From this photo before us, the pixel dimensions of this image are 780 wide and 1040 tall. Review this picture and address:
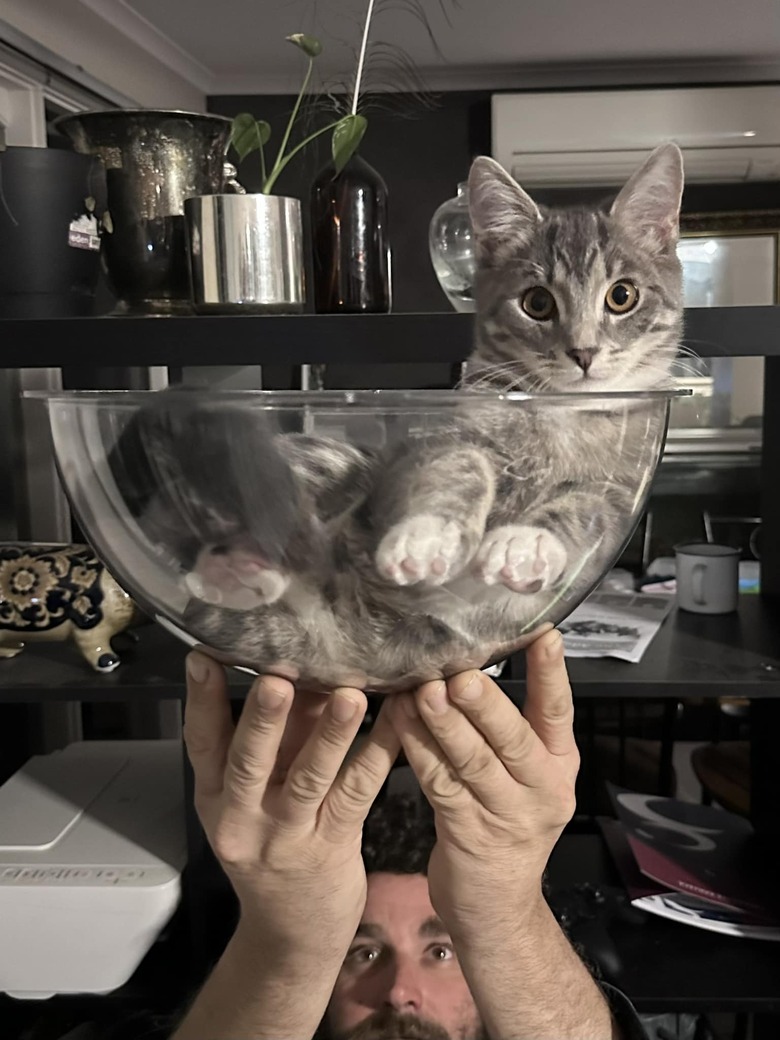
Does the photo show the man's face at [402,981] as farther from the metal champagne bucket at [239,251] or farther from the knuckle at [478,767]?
the metal champagne bucket at [239,251]

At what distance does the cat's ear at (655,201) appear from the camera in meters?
0.84

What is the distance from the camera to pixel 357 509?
1.51 feet

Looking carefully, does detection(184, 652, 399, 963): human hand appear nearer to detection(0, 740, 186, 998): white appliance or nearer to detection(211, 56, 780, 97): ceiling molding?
detection(0, 740, 186, 998): white appliance

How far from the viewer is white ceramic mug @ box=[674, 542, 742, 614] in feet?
4.35

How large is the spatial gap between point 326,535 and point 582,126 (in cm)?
273

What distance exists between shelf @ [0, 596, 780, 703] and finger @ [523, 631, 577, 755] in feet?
1.24

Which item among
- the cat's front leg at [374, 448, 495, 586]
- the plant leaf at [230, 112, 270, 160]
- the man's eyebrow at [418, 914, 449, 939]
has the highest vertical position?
the plant leaf at [230, 112, 270, 160]

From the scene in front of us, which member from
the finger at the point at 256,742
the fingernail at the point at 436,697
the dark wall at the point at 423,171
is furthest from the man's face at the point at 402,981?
the dark wall at the point at 423,171

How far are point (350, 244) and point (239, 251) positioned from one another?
0.16 metres

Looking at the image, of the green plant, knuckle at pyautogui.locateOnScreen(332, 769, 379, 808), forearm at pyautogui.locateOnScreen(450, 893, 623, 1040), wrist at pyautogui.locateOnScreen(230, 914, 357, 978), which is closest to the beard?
forearm at pyautogui.locateOnScreen(450, 893, 623, 1040)

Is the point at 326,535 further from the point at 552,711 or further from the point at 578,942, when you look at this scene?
the point at 578,942

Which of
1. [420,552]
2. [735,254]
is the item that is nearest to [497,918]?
[420,552]

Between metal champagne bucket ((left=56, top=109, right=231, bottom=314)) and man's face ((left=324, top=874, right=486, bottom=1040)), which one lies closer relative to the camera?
man's face ((left=324, top=874, right=486, bottom=1040))

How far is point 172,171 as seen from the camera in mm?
1117
